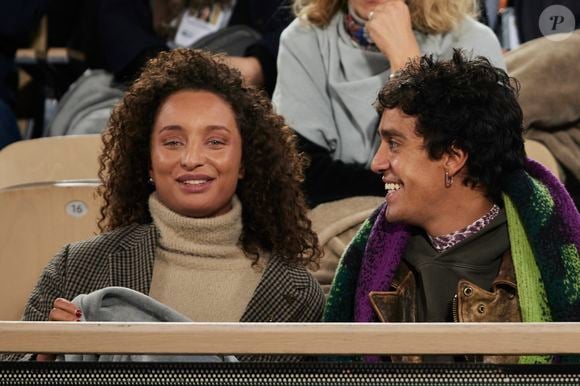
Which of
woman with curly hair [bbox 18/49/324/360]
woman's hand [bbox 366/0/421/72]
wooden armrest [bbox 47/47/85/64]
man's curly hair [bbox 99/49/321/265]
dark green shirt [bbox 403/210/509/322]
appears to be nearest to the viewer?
dark green shirt [bbox 403/210/509/322]

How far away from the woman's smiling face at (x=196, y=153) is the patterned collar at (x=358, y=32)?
746 mm

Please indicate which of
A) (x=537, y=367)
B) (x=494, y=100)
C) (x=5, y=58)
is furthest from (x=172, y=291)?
(x=5, y=58)

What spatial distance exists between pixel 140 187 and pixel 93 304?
0.56m

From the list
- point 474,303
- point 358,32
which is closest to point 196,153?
point 474,303

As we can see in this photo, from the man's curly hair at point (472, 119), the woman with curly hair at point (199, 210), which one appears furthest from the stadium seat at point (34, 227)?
the man's curly hair at point (472, 119)

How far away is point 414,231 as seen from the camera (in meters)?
2.14

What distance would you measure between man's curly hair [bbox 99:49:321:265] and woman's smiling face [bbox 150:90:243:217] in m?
0.03

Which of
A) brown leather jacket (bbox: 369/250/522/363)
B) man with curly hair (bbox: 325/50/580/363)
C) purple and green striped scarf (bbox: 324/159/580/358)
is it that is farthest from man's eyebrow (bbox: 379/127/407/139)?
brown leather jacket (bbox: 369/250/522/363)

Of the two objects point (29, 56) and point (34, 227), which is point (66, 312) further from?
point (29, 56)

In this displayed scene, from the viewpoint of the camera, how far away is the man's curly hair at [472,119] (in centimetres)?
204

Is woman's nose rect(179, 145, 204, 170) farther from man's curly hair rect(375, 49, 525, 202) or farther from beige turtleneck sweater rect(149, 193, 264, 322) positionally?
man's curly hair rect(375, 49, 525, 202)

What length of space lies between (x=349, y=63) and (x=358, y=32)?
0.09m

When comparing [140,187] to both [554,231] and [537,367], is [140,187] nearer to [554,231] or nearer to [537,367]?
[554,231]

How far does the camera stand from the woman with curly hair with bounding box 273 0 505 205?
2.79 metres
